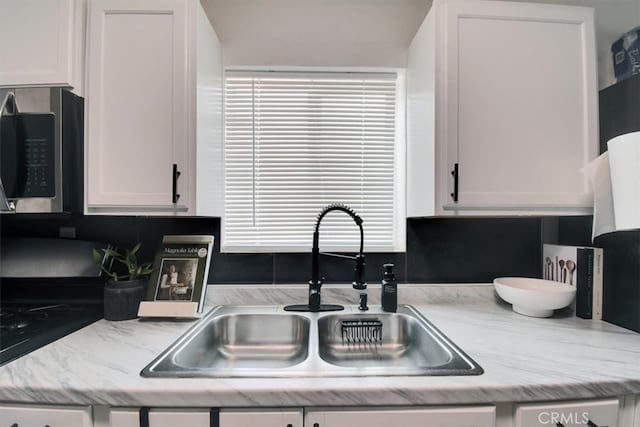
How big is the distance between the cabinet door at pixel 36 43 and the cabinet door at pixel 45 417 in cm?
109

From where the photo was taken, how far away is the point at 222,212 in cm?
146

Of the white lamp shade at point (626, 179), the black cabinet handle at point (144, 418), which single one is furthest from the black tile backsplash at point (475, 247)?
the black cabinet handle at point (144, 418)

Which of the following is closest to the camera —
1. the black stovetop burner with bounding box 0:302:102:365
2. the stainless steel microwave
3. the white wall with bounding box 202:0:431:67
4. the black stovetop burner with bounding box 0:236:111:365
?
the black stovetop burner with bounding box 0:302:102:365

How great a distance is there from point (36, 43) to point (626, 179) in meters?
2.22

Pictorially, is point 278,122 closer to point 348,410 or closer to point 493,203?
point 493,203

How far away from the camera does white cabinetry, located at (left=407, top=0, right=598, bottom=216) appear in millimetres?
1173

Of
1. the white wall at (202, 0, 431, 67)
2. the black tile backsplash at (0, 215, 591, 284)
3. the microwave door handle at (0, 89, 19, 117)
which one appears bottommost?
the black tile backsplash at (0, 215, 591, 284)

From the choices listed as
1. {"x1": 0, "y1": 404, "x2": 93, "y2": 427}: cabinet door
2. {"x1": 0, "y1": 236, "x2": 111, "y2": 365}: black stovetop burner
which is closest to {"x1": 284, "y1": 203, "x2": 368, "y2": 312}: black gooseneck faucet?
{"x1": 0, "y1": 404, "x2": 93, "y2": 427}: cabinet door

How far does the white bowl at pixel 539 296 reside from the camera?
1210mm

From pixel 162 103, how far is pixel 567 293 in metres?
1.82

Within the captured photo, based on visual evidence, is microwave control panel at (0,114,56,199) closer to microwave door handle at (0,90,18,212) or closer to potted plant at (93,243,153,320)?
microwave door handle at (0,90,18,212)

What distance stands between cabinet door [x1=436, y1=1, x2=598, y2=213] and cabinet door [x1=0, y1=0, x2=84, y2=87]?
147 cm

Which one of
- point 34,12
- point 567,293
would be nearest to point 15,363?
point 34,12

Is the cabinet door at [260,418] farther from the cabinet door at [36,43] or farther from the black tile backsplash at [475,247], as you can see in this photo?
the cabinet door at [36,43]
